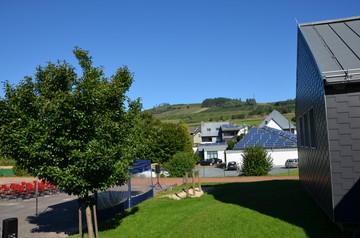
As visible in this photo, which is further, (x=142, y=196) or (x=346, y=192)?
(x=142, y=196)

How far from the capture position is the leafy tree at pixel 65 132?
1013cm

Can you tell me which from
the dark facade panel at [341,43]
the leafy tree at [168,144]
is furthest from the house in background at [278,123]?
the dark facade panel at [341,43]

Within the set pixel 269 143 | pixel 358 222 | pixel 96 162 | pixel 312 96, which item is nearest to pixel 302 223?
pixel 358 222

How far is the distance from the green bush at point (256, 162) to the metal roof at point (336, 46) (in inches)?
811

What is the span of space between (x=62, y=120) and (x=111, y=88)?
86.3 inches

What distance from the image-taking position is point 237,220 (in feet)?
35.4

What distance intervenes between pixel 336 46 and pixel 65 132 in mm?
7851

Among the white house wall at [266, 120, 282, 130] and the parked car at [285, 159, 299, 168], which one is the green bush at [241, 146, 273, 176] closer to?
the parked car at [285, 159, 299, 168]

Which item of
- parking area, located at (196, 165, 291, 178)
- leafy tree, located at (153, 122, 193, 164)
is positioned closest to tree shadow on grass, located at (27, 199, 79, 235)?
parking area, located at (196, 165, 291, 178)

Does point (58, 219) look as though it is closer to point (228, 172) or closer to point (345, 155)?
point (345, 155)

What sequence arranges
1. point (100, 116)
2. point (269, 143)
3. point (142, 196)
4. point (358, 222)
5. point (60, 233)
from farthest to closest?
A: point (269, 143), point (142, 196), point (60, 233), point (100, 116), point (358, 222)

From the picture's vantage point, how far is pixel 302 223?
9.84 meters

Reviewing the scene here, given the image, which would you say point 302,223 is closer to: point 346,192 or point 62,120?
point 346,192

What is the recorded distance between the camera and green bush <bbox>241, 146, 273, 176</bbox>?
32.2 metres
